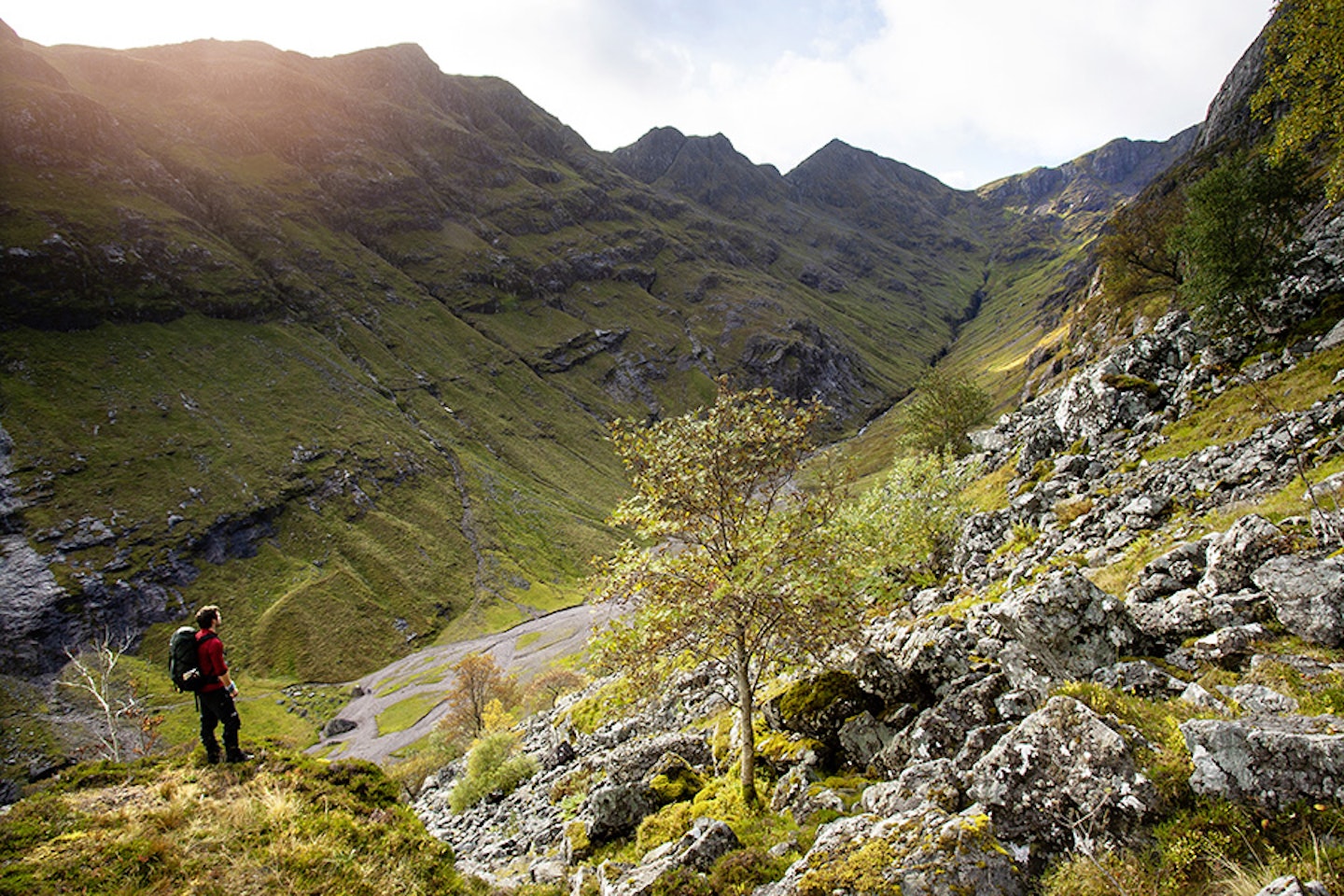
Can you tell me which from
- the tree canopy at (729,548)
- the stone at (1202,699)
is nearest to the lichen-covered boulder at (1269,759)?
→ the stone at (1202,699)

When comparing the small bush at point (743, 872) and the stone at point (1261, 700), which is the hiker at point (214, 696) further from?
the stone at point (1261, 700)

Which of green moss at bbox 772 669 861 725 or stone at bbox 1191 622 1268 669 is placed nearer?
stone at bbox 1191 622 1268 669

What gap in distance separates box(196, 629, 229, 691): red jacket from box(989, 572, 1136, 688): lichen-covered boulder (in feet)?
64.8

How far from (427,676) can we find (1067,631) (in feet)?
474

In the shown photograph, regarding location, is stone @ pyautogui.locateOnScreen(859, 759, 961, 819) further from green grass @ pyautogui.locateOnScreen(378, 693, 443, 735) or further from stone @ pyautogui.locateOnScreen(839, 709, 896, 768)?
green grass @ pyautogui.locateOnScreen(378, 693, 443, 735)

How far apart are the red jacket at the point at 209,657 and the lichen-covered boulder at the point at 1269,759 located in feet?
64.7

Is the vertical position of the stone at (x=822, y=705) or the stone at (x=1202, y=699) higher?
the stone at (x=1202, y=699)

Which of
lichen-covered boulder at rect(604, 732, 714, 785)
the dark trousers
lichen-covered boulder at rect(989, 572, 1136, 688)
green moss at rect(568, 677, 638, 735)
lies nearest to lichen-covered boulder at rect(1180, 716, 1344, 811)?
lichen-covered boulder at rect(989, 572, 1136, 688)

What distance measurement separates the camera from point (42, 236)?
19375 cm

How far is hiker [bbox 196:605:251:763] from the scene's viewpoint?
1317 centimetres

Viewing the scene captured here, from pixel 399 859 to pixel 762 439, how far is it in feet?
42.7

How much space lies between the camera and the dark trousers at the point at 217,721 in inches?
516

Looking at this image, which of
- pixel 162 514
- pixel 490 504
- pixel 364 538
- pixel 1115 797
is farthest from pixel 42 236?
pixel 1115 797

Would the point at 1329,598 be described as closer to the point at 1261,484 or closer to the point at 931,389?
the point at 1261,484
